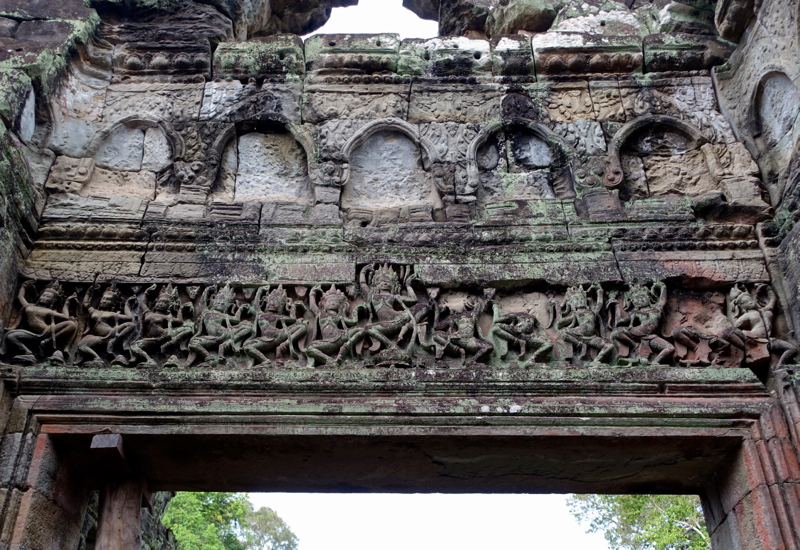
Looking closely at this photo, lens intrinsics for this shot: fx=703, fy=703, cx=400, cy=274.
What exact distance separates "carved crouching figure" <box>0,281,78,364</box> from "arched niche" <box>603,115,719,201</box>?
4.05 meters

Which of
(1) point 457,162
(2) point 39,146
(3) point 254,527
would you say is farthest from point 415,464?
(3) point 254,527

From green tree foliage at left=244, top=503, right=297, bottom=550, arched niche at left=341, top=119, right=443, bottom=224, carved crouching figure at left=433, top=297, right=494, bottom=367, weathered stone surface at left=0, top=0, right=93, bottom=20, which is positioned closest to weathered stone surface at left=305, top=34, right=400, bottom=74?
arched niche at left=341, top=119, right=443, bottom=224

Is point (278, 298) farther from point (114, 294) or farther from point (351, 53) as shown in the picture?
point (351, 53)

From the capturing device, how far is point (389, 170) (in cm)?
583

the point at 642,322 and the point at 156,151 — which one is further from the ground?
the point at 156,151

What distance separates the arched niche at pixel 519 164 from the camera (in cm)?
559

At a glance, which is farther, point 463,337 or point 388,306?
point 388,306

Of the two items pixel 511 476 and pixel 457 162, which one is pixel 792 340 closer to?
pixel 511 476

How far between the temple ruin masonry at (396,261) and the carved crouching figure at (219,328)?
19 mm

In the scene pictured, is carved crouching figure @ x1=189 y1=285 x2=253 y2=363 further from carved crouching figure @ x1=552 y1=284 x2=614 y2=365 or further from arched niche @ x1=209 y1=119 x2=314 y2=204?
carved crouching figure @ x1=552 y1=284 x2=614 y2=365

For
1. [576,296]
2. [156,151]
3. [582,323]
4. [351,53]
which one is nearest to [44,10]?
[156,151]

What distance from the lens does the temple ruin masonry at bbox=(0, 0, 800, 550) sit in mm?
4289

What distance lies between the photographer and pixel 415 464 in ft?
14.9

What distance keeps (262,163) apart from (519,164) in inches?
83.9
